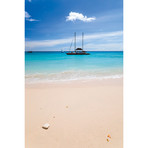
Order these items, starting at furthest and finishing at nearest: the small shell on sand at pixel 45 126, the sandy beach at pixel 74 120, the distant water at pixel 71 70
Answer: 1. the distant water at pixel 71 70
2. the small shell on sand at pixel 45 126
3. the sandy beach at pixel 74 120

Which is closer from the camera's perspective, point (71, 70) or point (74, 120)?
point (74, 120)

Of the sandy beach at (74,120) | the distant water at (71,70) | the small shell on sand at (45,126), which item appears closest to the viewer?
the sandy beach at (74,120)

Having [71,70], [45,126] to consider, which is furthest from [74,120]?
[71,70]

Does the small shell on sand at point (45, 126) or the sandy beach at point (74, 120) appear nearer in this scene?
the sandy beach at point (74, 120)

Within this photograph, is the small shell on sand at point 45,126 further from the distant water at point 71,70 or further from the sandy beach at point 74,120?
the distant water at point 71,70

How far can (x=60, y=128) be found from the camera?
2.76ft

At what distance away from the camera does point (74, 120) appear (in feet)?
3.01

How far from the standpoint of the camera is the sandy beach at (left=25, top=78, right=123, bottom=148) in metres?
0.73

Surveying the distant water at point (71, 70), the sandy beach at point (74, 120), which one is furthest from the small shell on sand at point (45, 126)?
the distant water at point (71, 70)

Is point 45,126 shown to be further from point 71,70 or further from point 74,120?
point 71,70

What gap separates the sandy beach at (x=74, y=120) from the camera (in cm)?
73
